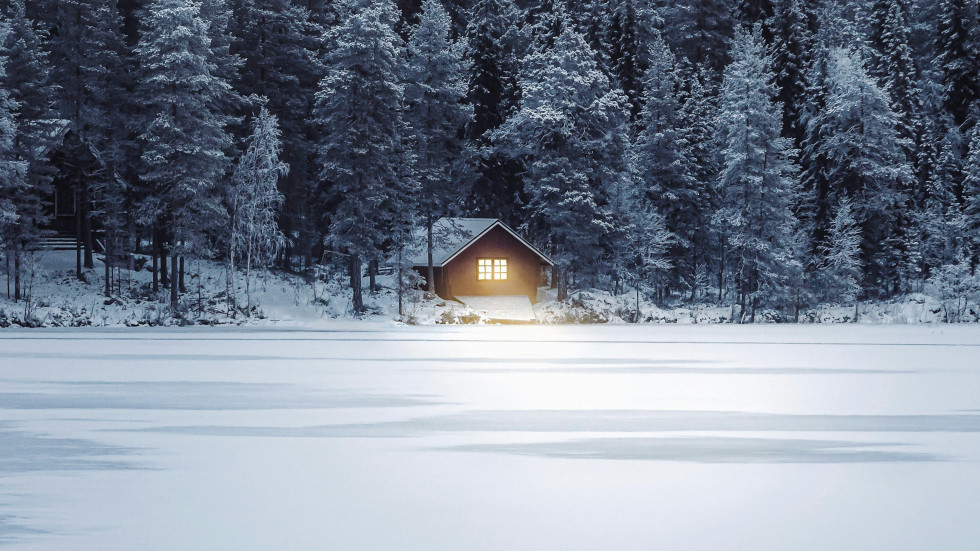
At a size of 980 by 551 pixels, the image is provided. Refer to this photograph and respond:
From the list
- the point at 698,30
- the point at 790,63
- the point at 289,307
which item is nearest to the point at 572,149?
the point at 289,307

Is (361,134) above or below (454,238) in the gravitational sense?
above

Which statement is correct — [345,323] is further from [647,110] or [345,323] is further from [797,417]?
[797,417]

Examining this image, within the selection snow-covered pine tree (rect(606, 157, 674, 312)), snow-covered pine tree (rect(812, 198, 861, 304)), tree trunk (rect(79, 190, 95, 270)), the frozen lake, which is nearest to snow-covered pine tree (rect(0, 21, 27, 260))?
tree trunk (rect(79, 190, 95, 270))

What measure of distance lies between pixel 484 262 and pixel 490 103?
10588 mm

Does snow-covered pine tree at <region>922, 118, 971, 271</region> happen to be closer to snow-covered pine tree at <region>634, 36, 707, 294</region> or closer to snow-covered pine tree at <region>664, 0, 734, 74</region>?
snow-covered pine tree at <region>634, 36, 707, 294</region>

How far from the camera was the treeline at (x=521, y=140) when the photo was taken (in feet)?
168

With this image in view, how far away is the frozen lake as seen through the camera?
9859 mm

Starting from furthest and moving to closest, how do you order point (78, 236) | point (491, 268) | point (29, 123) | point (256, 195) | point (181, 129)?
point (491, 268) → point (78, 236) → point (29, 123) → point (256, 195) → point (181, 129)

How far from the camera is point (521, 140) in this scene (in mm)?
57312

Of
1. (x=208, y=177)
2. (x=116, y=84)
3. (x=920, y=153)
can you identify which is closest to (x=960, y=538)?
(x=208, y=177)

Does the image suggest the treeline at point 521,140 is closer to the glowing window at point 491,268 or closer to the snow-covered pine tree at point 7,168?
the snow-covered pine tree at point 7,168

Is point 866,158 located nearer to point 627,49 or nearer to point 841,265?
point 841,265

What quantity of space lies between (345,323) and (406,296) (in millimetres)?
6697

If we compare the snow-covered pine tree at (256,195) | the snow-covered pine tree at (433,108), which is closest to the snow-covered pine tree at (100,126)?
the snow-covered pine tree at (256,195)
